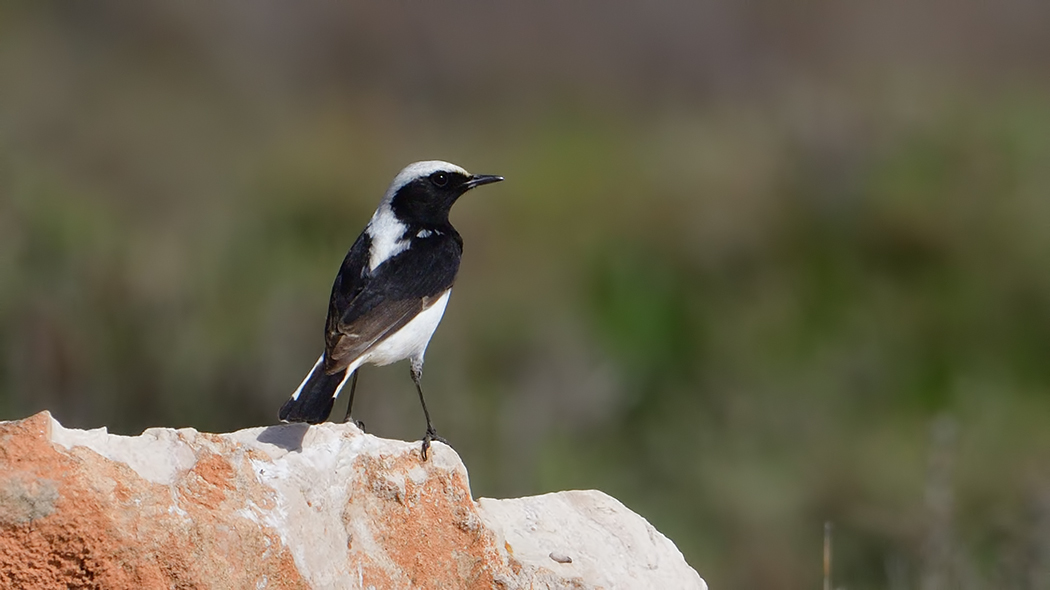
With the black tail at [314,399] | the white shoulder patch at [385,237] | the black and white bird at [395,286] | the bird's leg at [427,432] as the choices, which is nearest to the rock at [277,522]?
the bird's leg at [427,432]

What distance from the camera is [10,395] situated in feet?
33.1

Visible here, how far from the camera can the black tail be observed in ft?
14.6

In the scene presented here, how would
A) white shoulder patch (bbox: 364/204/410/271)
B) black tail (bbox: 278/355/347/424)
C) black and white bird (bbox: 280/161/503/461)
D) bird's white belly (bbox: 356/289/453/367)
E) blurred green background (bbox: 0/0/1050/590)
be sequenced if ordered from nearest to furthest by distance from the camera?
black tail (bbox: 278/355/347/424) < black and white bird (bbox: 280/161/503/461) < bird's white belly (bbox: 356/289/453/367) < white shoulder patch (bbox: 364/204/410/271) < blurred green background (bbox: 0/0/1050/590)

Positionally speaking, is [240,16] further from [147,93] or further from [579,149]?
[579,149]

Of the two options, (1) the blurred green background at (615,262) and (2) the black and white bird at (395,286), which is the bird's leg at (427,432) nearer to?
(2) the black and white bird at (395,286)

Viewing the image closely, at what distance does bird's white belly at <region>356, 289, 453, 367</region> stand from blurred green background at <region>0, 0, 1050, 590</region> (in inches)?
119

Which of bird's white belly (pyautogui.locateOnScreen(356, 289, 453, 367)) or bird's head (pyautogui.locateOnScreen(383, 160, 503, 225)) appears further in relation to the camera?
bird's head (pyautogui.locateOnScreen(383, 160, 503, 225))

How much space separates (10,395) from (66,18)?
31.3ft

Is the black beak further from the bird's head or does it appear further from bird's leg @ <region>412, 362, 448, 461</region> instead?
bird's leg @ <region>412, 362, 448, 461</region>

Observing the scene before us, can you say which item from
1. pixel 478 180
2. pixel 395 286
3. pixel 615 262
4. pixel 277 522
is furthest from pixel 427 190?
pixel 615 262

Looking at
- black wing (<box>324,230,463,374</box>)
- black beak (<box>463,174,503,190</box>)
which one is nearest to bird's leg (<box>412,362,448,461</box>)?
black wing (<box>324,230,463,374</box>)

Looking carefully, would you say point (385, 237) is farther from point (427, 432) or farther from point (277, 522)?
point (277, 522)

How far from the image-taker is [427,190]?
6219mm

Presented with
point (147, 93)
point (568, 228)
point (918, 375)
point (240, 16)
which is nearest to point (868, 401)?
point (918, 375)
